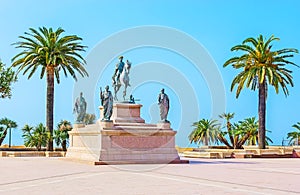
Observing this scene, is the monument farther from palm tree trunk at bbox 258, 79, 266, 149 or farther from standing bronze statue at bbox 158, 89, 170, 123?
palm tree trunk at bbox 258, 79, 266, 149

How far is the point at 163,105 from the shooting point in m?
25.7

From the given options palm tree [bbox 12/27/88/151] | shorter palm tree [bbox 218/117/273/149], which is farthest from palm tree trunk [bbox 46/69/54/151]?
shorter palm tree [bbox 218/117/273/149]

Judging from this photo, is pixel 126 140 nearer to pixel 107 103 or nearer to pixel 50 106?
pixel 107 103

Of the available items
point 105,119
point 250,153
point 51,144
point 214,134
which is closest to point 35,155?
point 51,144

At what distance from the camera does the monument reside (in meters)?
23.9

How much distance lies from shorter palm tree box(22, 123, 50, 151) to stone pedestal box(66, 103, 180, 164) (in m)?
10.3

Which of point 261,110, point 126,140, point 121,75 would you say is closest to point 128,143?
point 126,140

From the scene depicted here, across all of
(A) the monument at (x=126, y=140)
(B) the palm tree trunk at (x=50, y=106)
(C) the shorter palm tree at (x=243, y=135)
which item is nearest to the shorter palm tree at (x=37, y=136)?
(B) the palm tree trunk at (x=50, y=106)

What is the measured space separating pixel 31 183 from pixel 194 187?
4687 mm

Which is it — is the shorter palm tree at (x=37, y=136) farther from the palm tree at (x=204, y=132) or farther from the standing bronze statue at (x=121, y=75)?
the palm tree at (x=204, y=132)

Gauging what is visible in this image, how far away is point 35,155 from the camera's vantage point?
1353 inches

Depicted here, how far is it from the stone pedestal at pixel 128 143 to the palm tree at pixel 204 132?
33.8m

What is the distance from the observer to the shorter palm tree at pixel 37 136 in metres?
36.1

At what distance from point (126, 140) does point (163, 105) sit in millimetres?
3002
